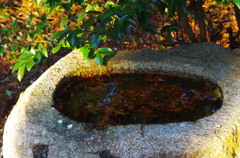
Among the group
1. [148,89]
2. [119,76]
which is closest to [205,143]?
[148,89]

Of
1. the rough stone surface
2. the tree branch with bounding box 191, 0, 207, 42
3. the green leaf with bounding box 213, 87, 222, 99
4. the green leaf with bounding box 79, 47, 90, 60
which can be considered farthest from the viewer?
the tree branch with bounding box 191, 0, 207, 42

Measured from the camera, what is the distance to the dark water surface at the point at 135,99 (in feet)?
5.75

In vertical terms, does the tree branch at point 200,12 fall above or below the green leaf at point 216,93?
above

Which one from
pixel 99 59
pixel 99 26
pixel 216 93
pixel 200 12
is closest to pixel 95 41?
pixel 99 26

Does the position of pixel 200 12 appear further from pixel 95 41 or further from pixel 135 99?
pixel 95 41

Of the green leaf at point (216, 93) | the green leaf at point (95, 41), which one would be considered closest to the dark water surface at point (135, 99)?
the green leaf at point (216, 93)

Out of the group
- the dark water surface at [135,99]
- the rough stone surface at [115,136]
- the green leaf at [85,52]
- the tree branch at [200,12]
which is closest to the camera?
the rough stone surface at [115,136]

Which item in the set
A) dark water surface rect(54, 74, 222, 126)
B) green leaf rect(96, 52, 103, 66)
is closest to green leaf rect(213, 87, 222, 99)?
dark water surface rect(54, 74, 222, 126)

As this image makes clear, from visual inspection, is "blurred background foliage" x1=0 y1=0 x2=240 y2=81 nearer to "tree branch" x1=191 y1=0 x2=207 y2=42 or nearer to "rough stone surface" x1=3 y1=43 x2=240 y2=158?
"tree branch" x1=191 y1=0 x2=207 y2=42

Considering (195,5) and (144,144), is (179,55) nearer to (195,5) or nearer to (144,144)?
(195,5)

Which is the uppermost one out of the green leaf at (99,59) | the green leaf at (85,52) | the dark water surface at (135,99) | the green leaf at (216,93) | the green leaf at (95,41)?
the green leaf at (95,41)

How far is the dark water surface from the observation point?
1.75 metres

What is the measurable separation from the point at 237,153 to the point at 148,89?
73 centimetres

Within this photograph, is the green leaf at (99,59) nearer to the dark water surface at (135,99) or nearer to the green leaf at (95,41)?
the dark water surface at (135,99)
